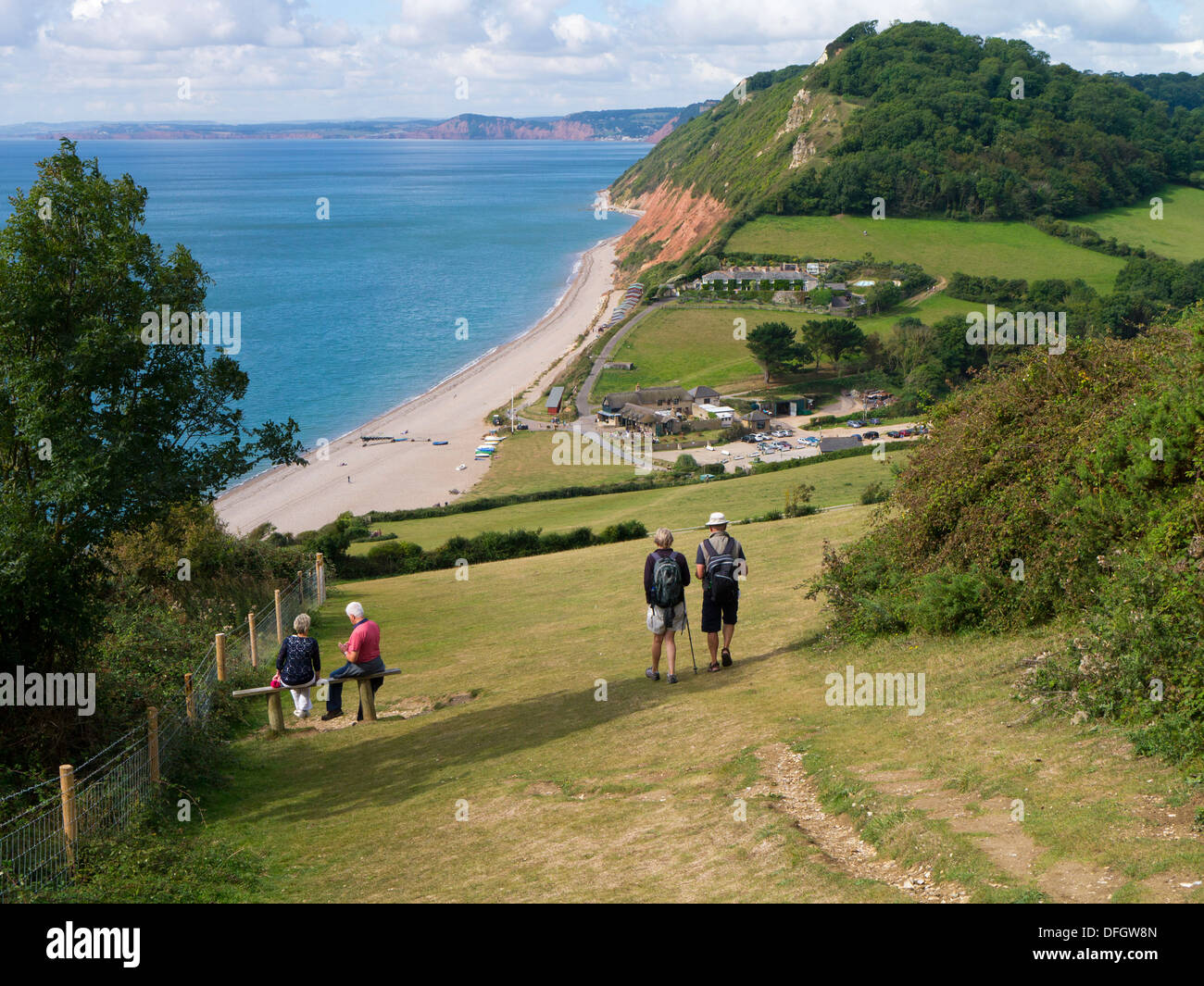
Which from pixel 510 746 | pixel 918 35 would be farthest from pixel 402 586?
pixel 918 35

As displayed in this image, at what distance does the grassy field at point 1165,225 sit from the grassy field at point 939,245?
365 inches

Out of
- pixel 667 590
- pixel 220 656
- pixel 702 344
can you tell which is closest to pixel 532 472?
pixel 702 344

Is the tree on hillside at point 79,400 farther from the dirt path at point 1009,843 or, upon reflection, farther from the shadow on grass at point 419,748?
the dirt path at point 1009,843

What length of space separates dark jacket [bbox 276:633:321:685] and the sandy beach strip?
105 ft

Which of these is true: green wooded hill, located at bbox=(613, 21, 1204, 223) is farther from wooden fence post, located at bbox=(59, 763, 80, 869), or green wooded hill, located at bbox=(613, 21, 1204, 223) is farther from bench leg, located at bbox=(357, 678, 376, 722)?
wooden fence post, located at bbox=(59, 763, 80, 869)

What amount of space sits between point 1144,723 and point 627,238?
565ft

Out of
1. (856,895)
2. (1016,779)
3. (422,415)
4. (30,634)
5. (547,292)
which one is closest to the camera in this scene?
(856,895)

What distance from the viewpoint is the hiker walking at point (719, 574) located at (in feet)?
41.7

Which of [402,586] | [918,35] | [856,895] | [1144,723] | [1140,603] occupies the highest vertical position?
[918,35]

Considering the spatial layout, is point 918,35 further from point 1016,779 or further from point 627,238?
point 1016,779

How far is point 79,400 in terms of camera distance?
11.4 metres

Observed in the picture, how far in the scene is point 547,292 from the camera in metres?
136

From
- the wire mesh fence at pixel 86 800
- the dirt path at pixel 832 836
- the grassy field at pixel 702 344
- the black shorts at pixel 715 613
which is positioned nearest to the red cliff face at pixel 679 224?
the grassy field at pixel 702 344

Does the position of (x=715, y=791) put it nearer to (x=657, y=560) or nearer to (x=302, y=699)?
(x=657, y=560)
